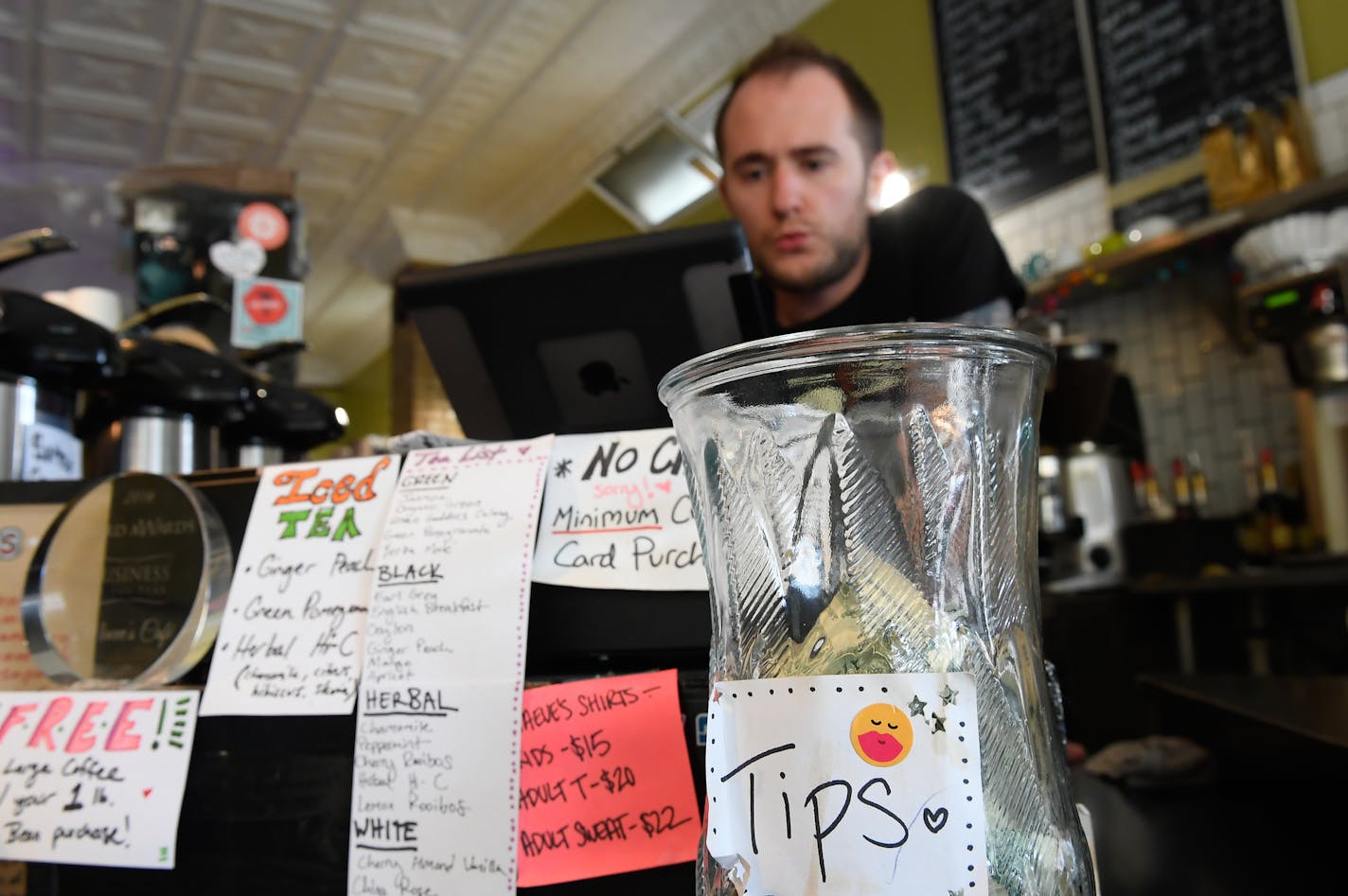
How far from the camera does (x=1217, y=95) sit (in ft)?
7.77

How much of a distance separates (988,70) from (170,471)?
2814 mm

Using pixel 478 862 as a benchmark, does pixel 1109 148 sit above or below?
above

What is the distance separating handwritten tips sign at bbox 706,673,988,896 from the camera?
0.34 meters

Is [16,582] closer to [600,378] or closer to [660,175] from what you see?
[600,378]

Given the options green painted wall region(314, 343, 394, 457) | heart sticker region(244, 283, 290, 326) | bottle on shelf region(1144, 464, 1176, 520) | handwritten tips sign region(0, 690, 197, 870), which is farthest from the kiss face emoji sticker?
green painted wall region(314, 343, 394, 457)

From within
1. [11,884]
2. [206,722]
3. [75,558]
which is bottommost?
[11,884]

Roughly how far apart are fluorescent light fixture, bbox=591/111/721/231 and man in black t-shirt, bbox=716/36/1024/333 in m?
2.33

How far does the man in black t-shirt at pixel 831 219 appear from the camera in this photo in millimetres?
1337

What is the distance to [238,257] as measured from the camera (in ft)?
5.40

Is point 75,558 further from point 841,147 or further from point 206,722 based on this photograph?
point 841,147

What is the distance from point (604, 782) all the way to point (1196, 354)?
8.03 feet

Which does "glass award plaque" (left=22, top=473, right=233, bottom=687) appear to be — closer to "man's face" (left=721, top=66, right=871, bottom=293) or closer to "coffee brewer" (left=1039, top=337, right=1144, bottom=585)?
"man's face" (left=721, top=66, right=871, bottom=293)

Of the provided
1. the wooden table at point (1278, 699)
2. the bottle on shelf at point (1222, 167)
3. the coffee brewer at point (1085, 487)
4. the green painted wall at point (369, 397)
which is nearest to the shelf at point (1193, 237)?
the bottle on shelf at point (1222, 167)

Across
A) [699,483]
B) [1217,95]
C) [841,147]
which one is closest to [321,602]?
[699,483]
